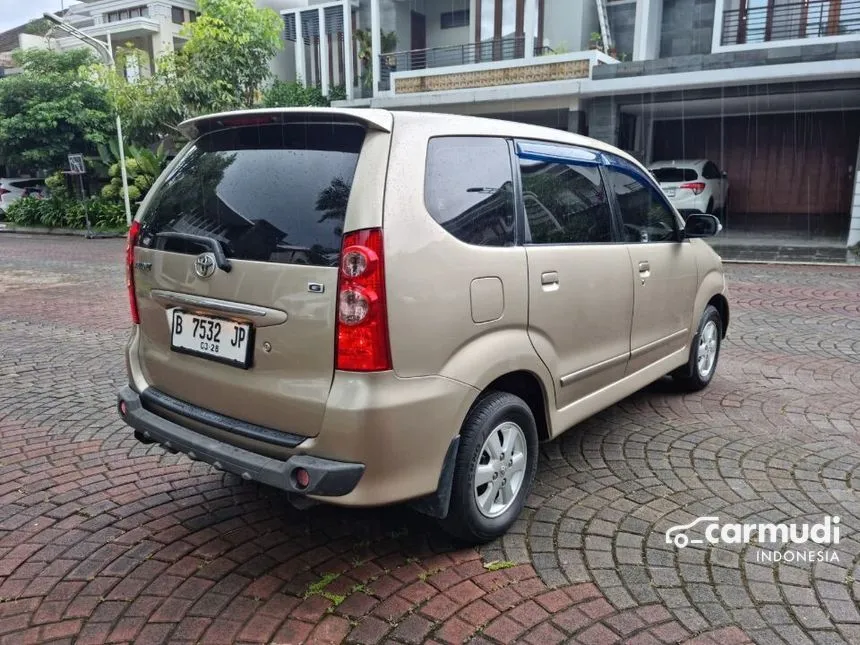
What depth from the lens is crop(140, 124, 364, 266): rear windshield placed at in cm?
255

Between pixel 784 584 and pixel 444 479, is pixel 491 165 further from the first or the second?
pixel 784 584

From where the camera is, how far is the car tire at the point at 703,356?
4.82 m

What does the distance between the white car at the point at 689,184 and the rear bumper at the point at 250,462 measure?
1384cm

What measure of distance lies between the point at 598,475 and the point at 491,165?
176 cm

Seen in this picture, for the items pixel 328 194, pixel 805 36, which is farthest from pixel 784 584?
pixel 805 36

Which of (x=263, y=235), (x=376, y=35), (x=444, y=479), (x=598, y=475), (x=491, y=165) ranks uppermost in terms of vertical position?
(x=376, y=35)

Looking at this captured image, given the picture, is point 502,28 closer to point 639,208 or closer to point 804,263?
point 804,263

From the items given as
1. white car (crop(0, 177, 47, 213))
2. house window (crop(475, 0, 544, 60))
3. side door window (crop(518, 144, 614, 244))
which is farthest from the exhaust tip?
white car (crop(0, 177, 47, 213))

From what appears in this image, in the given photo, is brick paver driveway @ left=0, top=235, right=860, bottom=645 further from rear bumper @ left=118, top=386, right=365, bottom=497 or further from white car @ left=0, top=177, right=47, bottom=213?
white car @ left=0, top=177, right=47, bottom=213

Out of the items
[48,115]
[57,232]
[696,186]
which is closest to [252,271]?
[696,186]

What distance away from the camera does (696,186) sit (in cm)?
1532

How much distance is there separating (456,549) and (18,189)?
28.5 m

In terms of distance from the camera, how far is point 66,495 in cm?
346

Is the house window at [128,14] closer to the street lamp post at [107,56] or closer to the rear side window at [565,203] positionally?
the street lamp post at [107,56]
